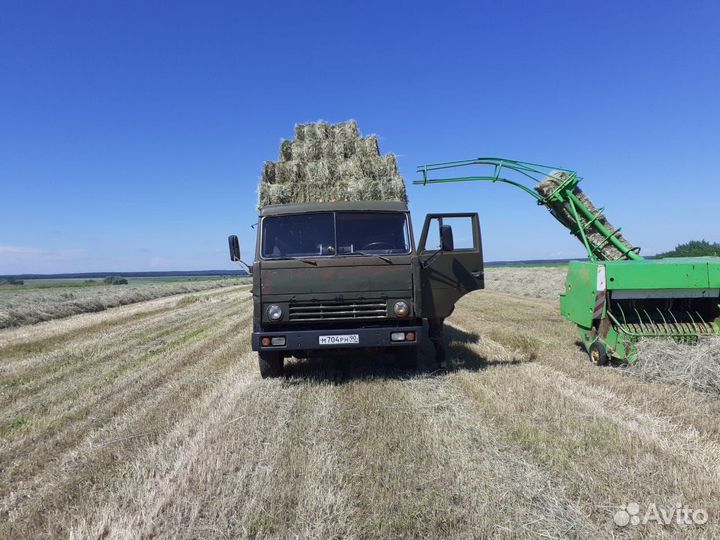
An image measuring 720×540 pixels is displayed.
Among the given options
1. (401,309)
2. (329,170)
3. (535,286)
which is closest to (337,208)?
(401,309)

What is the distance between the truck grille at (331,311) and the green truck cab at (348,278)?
0.04 feet

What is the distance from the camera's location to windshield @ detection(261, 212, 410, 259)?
6566 mm

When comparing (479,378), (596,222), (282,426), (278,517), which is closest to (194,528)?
(278,517)

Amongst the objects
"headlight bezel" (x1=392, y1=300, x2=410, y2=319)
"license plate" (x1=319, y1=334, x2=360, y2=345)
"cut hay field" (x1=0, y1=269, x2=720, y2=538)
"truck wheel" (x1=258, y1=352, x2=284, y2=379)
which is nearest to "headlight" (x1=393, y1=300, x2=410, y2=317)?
"headlight bezel" (x1=392, y1=300, x2=410, y2=319)

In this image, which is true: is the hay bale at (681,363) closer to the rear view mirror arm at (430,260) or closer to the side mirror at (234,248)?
the rear view mirror arm at (430,260)

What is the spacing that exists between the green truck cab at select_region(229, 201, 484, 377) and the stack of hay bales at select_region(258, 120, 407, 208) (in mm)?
4044

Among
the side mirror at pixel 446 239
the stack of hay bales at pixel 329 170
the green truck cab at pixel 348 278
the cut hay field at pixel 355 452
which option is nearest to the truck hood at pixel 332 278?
the green truck cab at pixel 348 278

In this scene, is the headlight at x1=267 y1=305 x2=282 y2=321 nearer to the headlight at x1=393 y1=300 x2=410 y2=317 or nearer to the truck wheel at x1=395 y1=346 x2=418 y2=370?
the headlight at x1=393 y1=300 x2=410 y2=317

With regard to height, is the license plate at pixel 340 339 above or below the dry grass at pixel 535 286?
above

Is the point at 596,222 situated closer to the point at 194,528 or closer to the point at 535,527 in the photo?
the point at 535,527

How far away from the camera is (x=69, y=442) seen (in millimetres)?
4418

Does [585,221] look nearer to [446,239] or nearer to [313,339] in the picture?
[446,239]

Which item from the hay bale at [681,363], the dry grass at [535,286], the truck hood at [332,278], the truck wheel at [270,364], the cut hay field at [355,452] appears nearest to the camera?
the cut hay field at [355,452]

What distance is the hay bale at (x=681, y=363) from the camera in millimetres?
5371
